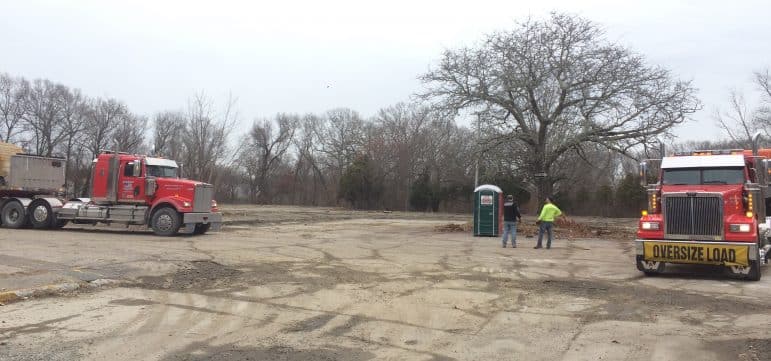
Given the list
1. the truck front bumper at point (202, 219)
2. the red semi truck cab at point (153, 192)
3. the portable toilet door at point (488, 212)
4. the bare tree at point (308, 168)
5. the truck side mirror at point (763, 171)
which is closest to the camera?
the truck side mirror at point (763, 171)

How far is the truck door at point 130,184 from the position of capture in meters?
20.6

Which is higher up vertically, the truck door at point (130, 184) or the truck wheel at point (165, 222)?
the truck door at point (130, 184)

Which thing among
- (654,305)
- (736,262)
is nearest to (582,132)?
(736,262)

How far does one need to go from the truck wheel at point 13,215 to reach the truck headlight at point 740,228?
23.7m

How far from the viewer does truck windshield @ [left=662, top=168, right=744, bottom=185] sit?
12.6 metres

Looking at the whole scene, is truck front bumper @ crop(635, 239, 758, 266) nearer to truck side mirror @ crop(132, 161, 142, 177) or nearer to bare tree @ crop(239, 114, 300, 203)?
truck side mirror @ crop(132, 161, 142, 177)

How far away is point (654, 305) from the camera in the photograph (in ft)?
29.5

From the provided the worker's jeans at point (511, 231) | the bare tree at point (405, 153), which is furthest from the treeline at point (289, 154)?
the worker's jeans at point (511, 231)

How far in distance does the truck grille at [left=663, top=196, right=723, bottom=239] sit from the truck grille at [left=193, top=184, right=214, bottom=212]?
50.3 ft

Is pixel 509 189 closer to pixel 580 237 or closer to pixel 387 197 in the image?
pixel 387 197

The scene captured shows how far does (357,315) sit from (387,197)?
2151 inches

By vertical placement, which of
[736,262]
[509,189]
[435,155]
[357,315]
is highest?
[435,155]

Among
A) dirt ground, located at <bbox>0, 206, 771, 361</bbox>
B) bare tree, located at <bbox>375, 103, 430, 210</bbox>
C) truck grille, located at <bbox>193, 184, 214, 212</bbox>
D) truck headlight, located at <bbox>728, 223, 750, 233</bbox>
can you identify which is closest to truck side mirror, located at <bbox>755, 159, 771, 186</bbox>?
dirt ground, located at <bbox>0, 206, 771, 361</bbox>

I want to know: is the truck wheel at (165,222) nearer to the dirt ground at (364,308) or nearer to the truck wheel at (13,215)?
the dirt ground at (364,308)
